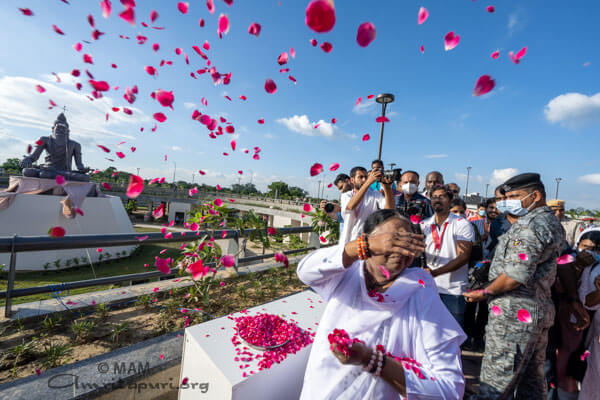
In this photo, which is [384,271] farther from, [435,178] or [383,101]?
[383,101]

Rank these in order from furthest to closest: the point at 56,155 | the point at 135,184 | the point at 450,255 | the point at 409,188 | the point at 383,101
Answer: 1. the point at 56,155
2. the point at 383,101
3. the point at 409,188
4. the point at 135,184
5. the point at 450,255

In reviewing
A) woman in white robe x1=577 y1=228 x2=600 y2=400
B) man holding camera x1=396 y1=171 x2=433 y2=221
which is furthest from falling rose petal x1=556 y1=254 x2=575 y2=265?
man holding camera x1=396 y1=171 x2=433 y2=221

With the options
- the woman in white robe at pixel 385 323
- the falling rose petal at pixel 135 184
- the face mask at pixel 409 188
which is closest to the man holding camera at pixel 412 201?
the face mask at pixel 409 188

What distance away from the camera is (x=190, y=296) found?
303 cm

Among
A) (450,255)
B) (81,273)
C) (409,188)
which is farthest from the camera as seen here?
(81,273)

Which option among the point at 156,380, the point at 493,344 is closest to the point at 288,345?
the point at 156,380

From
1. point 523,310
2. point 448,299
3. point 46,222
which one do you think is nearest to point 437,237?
point 448,299

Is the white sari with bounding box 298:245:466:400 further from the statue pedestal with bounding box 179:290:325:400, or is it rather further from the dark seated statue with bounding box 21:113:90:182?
the dark seated statue with bounding box 21:113:90:182

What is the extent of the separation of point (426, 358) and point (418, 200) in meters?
2.62

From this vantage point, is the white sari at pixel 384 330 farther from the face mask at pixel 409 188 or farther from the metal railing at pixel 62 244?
the metal railing at pixel 62 244

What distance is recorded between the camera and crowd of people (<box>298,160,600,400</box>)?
1183 mm

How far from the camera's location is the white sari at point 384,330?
3.77 ft

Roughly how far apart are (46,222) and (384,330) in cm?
1282

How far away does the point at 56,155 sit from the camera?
9133mm
